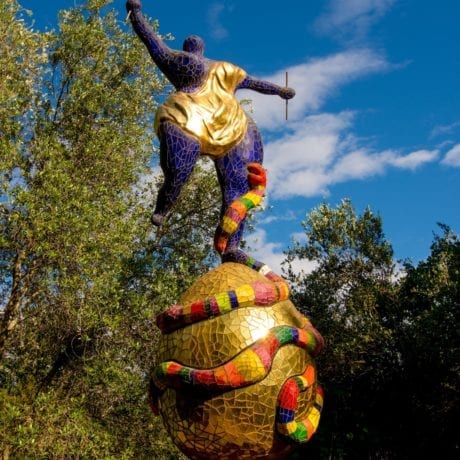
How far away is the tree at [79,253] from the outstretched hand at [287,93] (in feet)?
16.7

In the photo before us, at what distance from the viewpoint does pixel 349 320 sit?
17219mm

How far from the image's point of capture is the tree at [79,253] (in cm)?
1089

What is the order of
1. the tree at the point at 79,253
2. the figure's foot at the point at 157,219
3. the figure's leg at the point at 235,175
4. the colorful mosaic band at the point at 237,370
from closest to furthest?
the colorful mosaic band at the point at 237,370
the figure's foot at the point at 157,219
the figure's leg at the point at 235,175
the tree at the point at 79,253

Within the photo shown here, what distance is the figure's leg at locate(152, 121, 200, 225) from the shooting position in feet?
19.7

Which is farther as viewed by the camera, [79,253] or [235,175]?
[79,253]

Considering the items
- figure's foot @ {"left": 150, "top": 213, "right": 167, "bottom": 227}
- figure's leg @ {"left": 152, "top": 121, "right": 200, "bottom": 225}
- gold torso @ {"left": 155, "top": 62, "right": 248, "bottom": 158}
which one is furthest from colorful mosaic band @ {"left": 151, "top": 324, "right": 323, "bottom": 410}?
gold torso @ {"left": 155, "top": 62, "right": 248, "bottom": 158}

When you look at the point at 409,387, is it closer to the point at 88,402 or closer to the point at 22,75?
the point at 88,402

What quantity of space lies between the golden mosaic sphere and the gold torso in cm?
→ 162

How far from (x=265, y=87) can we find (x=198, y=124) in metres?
1.46

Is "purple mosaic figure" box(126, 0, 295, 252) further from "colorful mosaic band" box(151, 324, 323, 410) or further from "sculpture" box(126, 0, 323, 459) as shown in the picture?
"colorful mosaic band" box(151, 324, 323, 410)

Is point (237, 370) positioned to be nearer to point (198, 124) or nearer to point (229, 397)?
point (229, 397)

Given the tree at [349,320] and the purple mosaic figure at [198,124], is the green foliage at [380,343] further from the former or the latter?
the purple mosaic figure at [198,124]

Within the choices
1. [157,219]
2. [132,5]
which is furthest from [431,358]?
[132,5]

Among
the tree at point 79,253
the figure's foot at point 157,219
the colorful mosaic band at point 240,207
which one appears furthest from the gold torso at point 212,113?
the tree at point 79,253
